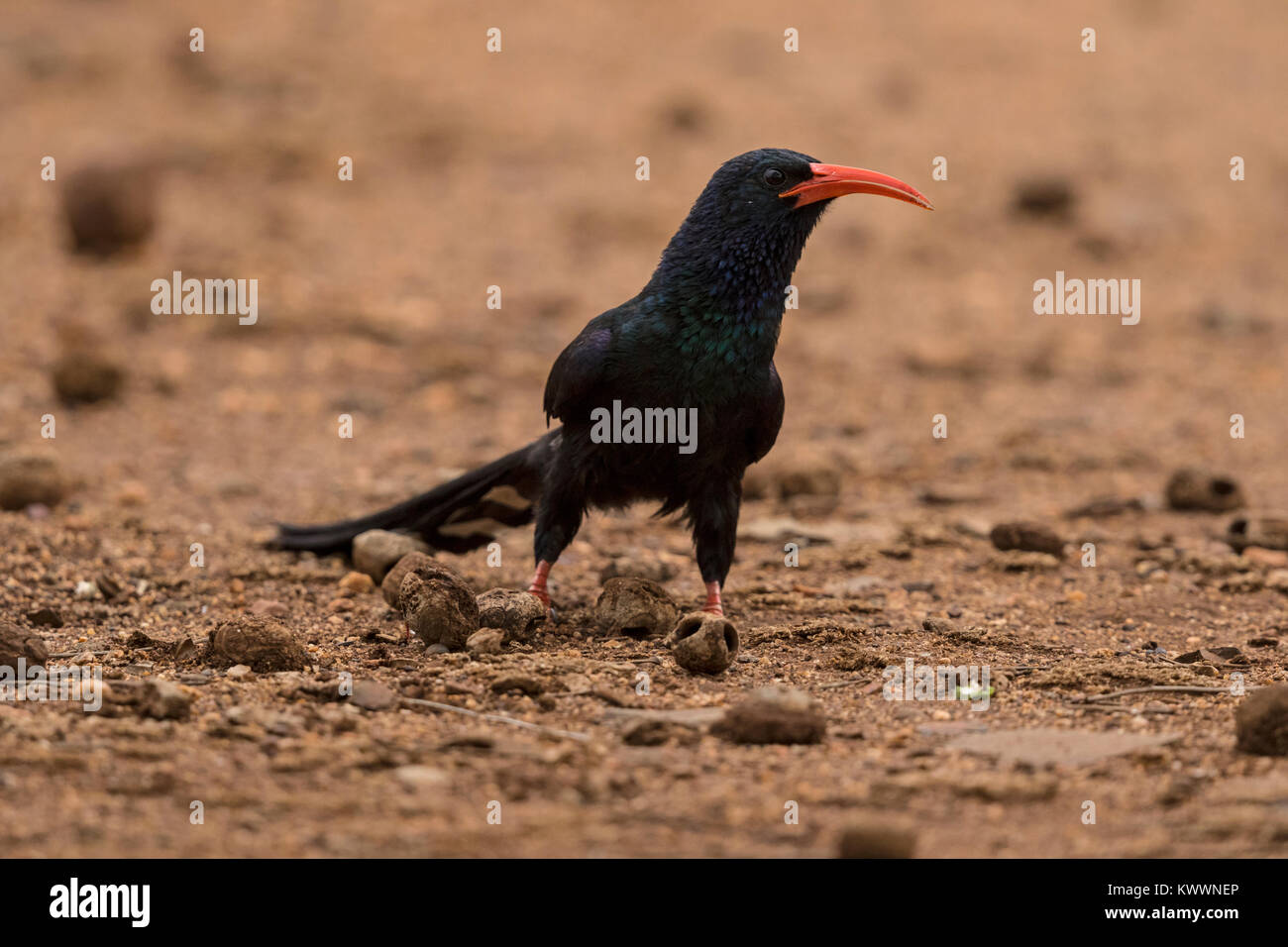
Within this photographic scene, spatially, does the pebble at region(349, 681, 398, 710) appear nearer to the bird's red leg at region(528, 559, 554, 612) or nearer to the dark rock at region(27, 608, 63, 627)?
the bird's red leg at region(528, 559, 554, 612)

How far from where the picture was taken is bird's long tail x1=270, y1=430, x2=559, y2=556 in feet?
19.4

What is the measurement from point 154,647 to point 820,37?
1281 cm

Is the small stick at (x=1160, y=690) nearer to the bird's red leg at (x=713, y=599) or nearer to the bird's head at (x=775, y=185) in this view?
the bird's red leg at (x=713, y=599)

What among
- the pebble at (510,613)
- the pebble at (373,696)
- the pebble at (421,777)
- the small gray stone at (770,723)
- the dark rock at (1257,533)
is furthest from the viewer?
the dark rock at (1257,533)

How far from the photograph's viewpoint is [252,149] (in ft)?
41.5

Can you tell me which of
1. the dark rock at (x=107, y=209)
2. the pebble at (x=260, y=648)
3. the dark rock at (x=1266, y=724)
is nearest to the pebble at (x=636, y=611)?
the pebble at (x=260, y=648)

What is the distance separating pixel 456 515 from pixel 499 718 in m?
2.14

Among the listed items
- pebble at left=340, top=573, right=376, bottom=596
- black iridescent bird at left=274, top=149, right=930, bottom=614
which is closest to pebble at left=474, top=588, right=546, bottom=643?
black iridescent bird at left=274, top=149, right=930, bottom=614

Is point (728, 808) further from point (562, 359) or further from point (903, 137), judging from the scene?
point (903, 137)

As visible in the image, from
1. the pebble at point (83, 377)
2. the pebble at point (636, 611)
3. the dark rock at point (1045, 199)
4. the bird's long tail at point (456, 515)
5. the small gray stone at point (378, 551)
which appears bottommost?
the pebble at point (636, 611)

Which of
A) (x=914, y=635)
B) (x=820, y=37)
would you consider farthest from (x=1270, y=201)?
(x=914, y=635)

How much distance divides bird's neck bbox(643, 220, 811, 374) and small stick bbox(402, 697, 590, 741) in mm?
1530

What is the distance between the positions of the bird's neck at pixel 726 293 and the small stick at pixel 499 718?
1530 mm

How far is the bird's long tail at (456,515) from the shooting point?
233 inches
